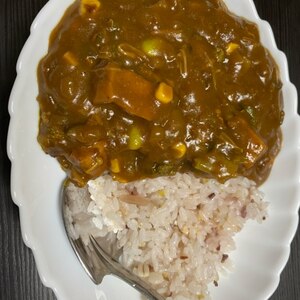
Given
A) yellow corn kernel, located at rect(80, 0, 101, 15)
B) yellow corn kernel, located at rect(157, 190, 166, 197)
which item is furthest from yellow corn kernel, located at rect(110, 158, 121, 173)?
yellow corn kernel, located at rect(80, 0, 101, 15)

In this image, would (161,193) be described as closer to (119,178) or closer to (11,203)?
(119,178)

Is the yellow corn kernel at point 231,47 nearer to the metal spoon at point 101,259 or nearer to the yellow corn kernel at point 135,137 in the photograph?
the yellow corn kernel at point 135,137

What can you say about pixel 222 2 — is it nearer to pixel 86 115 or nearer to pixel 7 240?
pixel 86 115

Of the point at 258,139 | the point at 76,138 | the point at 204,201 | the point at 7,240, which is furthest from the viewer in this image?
the point at 204,201

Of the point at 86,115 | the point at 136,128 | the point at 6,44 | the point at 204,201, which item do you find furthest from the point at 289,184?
the point at 6,44

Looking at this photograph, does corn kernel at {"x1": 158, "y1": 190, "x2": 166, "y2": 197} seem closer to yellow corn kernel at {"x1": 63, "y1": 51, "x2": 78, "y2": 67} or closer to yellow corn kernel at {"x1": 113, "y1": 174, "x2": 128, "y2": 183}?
yellow corn kernel at {"x1": 113, "y1": 174, "x2": 128, "y2": 183}

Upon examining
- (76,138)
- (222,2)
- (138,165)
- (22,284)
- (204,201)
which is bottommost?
(22,284)
